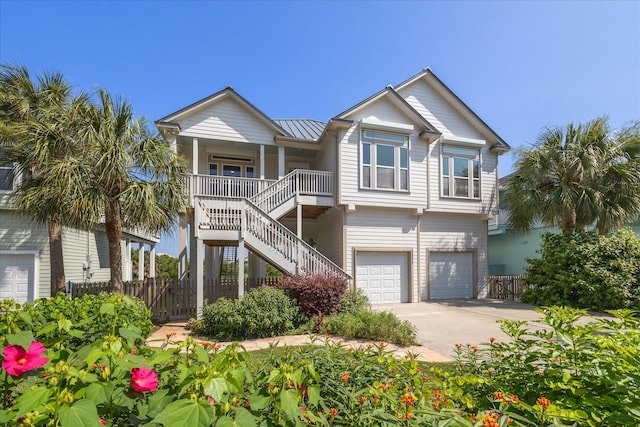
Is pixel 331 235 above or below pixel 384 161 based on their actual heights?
below

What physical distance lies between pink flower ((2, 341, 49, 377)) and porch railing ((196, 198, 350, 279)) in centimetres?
883

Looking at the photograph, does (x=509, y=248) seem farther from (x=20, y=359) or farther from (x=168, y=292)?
(x=20, y=359)

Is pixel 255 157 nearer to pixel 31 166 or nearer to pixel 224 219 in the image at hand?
pixel 224 219

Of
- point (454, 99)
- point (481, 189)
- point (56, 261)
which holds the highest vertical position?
point (454, 99)

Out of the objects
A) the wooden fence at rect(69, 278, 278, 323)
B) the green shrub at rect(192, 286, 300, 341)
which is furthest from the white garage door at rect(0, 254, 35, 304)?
the green shrub at rect(192, 286, 300, 341)

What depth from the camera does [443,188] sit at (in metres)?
14.8

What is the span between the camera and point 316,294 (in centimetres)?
909

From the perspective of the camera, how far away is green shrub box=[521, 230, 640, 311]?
36.6 ft

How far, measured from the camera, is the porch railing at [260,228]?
33.9 feet

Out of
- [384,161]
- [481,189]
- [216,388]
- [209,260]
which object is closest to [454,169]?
[481,189]

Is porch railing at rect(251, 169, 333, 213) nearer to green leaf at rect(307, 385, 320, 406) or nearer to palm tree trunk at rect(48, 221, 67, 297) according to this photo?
palm tree trunk at rect(48, 221, 67, 297)

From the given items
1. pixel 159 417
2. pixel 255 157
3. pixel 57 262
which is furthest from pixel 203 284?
pixel 159 417

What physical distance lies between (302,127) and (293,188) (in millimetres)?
5563

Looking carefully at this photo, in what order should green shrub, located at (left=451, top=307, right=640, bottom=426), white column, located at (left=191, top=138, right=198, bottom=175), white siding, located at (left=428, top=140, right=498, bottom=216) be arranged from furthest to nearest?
white siding, located at (left=428, top=140, right=498, bottom=216) < white column, located at (left=191, top=138, right=198, bottom=175) < green shrub, located at (left=451, top=307, right=640, bottom=426)
